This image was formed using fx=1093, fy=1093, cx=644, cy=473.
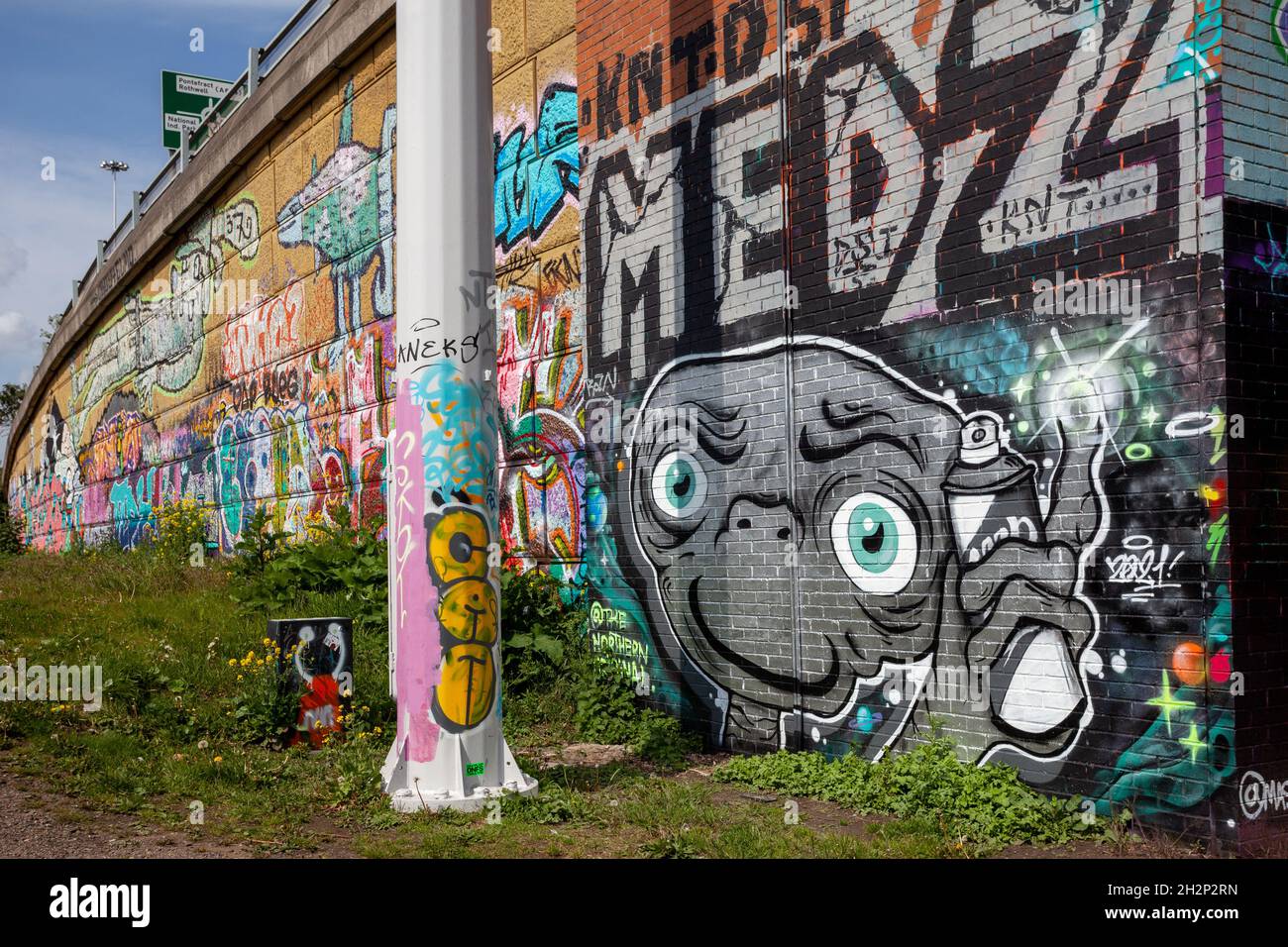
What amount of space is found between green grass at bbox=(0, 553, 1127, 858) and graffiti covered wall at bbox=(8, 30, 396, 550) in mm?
3577

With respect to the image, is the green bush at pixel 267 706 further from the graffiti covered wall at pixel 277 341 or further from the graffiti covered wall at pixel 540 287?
the graffiti covered wall at pixel 277 341

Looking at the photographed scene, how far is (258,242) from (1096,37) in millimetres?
13143

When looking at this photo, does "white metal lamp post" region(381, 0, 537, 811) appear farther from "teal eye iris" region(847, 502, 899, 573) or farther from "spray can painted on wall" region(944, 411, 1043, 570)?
"spray can painted on wall" region(944, 411, 1043, 570)

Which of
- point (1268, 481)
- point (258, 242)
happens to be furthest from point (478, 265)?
point (258, 242)

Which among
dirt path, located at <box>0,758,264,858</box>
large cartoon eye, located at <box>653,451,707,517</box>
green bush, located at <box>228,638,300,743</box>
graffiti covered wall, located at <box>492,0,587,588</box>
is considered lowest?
dirt path, located at <box>0,758,264,858</box>

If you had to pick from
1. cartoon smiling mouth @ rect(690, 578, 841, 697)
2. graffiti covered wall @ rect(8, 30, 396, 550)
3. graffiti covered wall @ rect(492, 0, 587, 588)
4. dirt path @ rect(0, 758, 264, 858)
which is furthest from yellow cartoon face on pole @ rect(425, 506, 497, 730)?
graffiti covered wall @ rect(8, 30, 396, 550)

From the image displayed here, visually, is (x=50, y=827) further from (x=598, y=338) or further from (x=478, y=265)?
(x=598, y=338)

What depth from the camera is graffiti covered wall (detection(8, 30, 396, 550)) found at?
12.6 metres

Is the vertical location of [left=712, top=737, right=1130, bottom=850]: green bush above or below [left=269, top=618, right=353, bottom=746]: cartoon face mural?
below

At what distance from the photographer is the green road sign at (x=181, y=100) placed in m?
22.5

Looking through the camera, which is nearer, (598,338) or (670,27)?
(670,27)

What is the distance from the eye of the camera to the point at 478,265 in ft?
20.4

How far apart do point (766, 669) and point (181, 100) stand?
20.8m

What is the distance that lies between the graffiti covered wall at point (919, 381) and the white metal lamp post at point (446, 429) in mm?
2020
